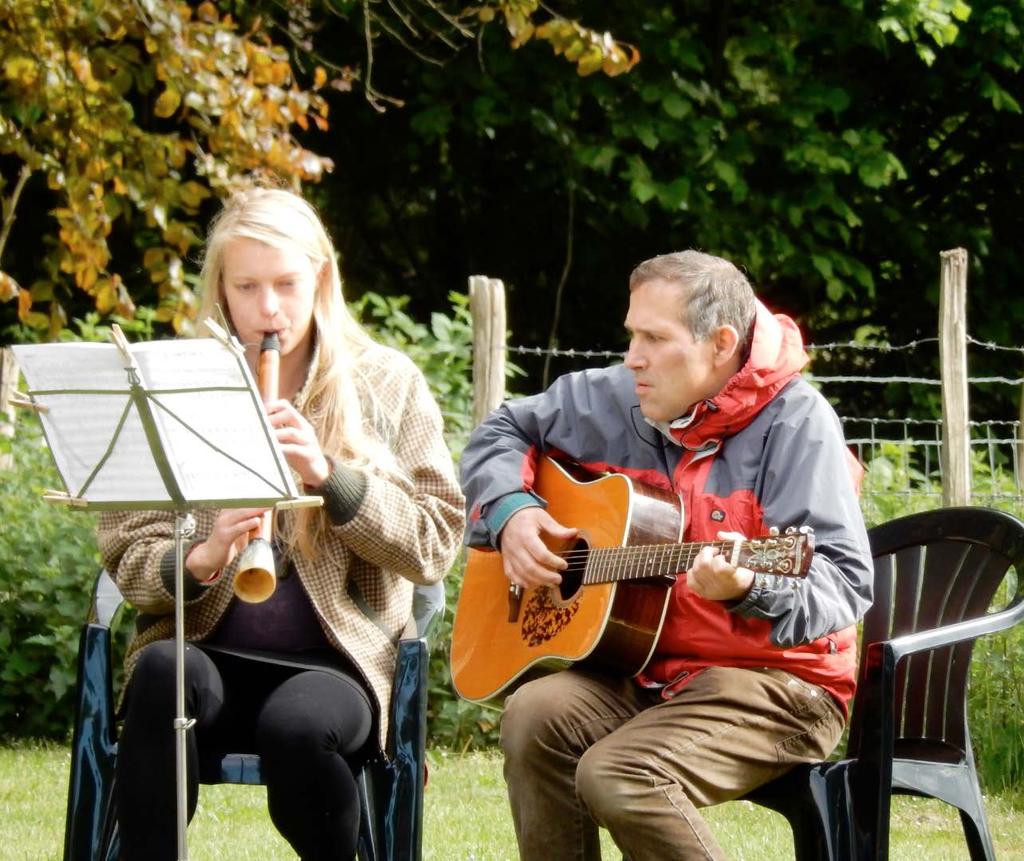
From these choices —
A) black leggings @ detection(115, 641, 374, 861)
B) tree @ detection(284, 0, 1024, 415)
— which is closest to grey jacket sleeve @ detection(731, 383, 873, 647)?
black leggings @ detection(115, 641, 374, 861)

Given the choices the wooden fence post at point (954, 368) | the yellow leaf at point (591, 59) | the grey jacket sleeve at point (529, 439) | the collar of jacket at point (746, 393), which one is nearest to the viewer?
the collar of jacket at point (746, 393)

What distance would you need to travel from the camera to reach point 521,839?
288 centimetres

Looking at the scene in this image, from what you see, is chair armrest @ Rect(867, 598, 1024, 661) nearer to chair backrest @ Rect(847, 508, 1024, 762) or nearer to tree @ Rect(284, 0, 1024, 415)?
chair backrest @ Rect(847, 508, 1024, 762)

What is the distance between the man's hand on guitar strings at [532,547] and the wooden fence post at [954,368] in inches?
103

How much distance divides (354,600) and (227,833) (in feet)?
4.51

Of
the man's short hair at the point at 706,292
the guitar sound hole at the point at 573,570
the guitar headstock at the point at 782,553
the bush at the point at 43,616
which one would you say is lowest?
the bush at the point at 43,616

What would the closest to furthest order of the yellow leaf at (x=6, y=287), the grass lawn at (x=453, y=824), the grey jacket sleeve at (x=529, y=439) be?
the grey jacket sleeve at (x=529, y=439)
the grass lawn at (x=453, y=824)
the yellow leaf at (x=6, y=287)

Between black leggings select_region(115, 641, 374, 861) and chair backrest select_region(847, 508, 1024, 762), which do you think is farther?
chair backrest select_region(847, 508, 1024, 762)

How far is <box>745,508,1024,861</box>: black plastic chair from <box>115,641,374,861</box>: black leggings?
71cm

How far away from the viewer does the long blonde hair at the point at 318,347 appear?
3123mm

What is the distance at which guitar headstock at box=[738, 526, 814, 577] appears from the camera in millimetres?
2609

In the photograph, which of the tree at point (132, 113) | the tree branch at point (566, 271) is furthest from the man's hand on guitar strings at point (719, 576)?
the tree branch at point (566, 271)

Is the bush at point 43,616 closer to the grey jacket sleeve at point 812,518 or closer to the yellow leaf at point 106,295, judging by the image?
the yellow leaf at point 106,295

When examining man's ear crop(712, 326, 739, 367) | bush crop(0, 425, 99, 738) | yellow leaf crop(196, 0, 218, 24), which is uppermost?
yellow leaf crop(196, 0, 218, 24)
